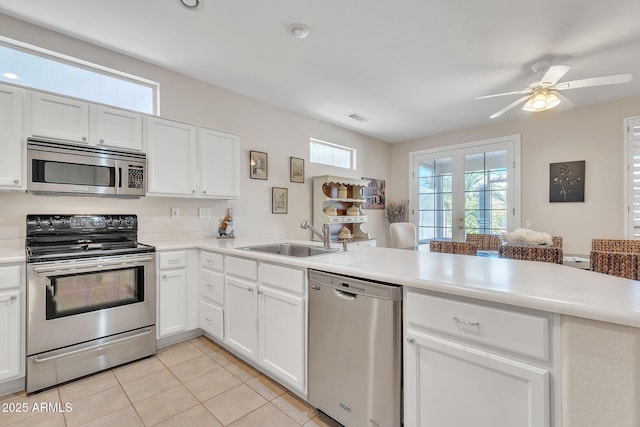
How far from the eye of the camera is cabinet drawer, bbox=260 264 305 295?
1.78 meters

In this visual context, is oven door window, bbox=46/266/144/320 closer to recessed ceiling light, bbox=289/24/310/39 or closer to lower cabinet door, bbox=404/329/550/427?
lower cabinet door, bbox=404/329/550/427

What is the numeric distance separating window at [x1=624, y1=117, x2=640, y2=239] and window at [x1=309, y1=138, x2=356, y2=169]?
365 centimetres

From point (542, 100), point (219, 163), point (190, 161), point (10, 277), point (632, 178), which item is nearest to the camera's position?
point (10, 277)

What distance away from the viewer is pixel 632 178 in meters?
3.64

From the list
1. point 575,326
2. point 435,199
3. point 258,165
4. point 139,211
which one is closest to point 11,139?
point 139,211

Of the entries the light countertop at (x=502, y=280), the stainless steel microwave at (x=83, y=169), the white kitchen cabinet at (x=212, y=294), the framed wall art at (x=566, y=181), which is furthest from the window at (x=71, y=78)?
the framed wall art at (x=566, y=181)

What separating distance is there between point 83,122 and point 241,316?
6.45ft

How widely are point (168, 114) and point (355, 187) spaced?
116 inches

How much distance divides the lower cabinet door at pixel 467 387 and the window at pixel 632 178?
4145mm

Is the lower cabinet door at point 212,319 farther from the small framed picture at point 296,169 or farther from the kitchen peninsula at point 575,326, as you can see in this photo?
the small framed picture at point 296,169

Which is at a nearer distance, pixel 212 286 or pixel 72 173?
pixel 72 173

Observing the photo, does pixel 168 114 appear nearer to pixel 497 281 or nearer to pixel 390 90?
pixel 390 90

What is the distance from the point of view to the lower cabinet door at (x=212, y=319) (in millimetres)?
2439

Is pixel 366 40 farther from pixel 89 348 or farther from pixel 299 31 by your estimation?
pixel 89 348
